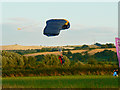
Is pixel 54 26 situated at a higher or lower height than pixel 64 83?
higher

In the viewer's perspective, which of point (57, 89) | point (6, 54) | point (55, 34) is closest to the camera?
point (57, 89)

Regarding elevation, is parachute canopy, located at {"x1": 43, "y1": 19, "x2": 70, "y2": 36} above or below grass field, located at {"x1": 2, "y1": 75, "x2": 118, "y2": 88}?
above

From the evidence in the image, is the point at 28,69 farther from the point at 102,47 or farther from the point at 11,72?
the point at 102,47

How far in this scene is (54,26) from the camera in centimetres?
3588

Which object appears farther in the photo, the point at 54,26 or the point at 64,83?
the point at 54,26

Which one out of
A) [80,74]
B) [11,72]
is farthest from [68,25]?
[11,72]

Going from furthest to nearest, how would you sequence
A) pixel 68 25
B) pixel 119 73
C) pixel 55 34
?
pixel 119 73 → pixel 68 25 → pixel 55 34

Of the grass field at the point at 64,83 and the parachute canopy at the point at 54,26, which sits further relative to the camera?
the parachute canopy at the point at 54,26

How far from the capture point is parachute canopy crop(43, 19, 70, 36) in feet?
117

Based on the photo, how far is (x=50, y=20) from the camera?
37.0 m

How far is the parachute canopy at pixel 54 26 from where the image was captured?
117 ft

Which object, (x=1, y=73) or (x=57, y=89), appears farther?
(x=1, y=73)

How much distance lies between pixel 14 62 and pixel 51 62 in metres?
6.91

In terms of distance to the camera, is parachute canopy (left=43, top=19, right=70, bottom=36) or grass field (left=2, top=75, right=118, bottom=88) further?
parachute canopy (left=43, top=19, right=70, bottom=36)
